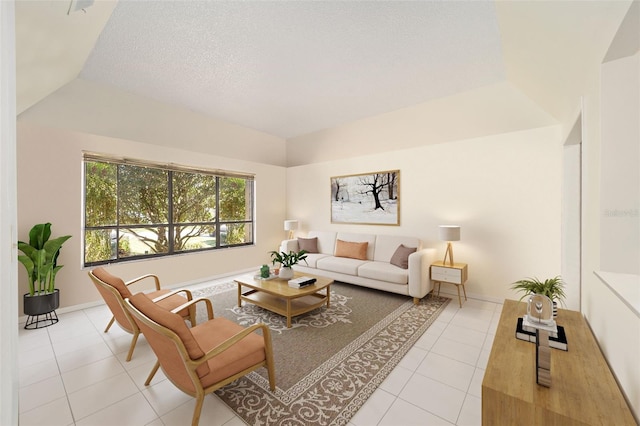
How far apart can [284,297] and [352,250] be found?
2.17 meters

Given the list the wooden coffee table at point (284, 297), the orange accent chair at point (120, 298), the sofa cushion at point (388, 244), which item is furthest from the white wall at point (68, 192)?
the sofa cushion at point (388, 244)

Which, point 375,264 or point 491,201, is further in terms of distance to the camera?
point 375,264

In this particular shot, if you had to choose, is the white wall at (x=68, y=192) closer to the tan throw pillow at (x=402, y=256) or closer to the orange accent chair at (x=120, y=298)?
the orange accent chair at (x=120, y=298)

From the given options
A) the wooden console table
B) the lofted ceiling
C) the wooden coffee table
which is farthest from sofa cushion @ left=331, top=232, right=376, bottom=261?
the wooden console table

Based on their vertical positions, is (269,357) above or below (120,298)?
below

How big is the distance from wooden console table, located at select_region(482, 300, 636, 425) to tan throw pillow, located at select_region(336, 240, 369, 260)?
329 centimetres

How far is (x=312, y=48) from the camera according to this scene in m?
2.82

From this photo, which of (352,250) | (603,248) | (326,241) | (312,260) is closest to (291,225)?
(326,241)

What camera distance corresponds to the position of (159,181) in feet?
15.0

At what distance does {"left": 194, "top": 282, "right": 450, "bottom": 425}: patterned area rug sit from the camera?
1.85 metres

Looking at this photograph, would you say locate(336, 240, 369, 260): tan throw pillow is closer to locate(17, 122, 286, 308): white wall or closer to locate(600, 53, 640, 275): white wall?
locate(17, 122, 286, 308): white wall

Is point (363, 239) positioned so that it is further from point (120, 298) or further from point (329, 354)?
point (120, 298)

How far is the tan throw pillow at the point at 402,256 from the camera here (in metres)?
4.14

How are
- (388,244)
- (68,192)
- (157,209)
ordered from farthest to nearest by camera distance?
(388,244)
(157,209)
(68,192)
